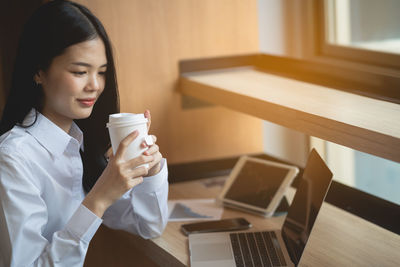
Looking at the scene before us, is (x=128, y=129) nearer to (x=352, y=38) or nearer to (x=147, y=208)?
(x=147, y=208)

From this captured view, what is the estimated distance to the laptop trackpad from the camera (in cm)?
136

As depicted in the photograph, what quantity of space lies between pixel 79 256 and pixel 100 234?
0.77 m

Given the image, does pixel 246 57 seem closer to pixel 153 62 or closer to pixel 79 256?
pixel 153 62

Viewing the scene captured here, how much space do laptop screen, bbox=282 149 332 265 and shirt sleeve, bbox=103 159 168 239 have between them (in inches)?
13.9

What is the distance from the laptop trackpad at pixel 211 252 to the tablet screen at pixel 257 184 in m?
0.29

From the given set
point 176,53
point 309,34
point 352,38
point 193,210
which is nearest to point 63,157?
point 193,210

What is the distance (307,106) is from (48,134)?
0.70 m

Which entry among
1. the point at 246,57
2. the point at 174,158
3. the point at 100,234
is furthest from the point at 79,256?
the point at 246,57

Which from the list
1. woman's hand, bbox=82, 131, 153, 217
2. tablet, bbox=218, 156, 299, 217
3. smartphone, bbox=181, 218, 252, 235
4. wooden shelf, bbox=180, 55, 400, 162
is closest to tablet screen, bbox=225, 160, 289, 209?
tablet, bbox=218, 156, 299, 217

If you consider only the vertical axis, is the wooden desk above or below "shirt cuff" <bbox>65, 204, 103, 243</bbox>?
below

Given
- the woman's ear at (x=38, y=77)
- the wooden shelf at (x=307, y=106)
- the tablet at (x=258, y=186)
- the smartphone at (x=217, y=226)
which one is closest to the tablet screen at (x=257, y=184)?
the tablet at (x=258, y=186)

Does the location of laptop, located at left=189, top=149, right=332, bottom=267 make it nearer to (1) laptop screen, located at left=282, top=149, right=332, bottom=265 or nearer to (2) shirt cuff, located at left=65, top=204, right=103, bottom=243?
(1) laptop screen, located at left=282, top=149, right=332, bottom=265

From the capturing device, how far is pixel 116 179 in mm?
1251

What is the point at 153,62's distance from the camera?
6.73ft
